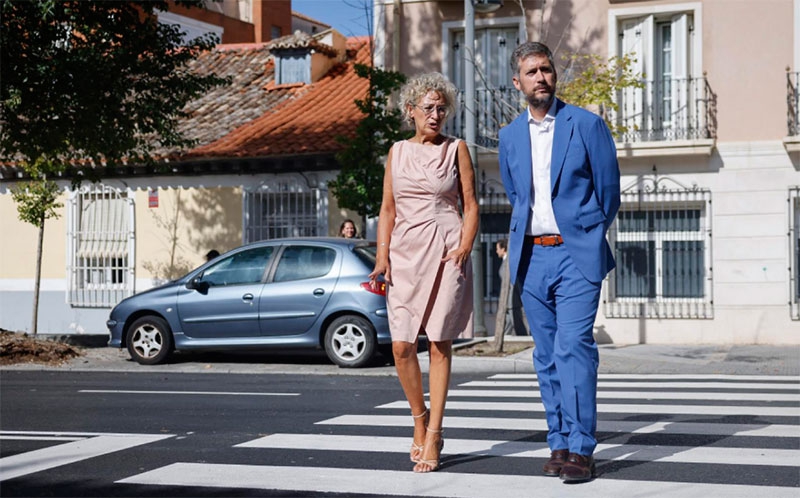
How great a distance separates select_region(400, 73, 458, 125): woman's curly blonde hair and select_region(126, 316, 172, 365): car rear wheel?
9.21 m

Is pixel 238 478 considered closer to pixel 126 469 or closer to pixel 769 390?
pixel 126 469

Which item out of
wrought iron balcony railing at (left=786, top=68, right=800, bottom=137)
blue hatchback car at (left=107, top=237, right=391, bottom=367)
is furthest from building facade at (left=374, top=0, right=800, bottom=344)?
blue hatchback car at (left=107, top=237, right=391, bottom=367)

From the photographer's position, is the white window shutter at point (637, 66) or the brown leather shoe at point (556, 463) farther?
the white window shutter at point (637, 66)

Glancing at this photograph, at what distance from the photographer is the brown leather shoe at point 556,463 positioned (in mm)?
5852

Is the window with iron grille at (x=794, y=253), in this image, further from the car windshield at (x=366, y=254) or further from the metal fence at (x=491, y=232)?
the car windshield at (x=366, y=254)

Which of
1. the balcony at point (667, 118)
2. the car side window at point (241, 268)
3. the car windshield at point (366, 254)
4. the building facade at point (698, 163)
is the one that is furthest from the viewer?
the balcony at point (667, 118)

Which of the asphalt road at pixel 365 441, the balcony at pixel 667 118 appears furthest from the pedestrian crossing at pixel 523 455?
the balcony at pixel 667 118

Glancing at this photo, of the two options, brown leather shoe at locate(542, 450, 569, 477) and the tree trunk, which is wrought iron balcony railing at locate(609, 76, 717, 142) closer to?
the tree trunk

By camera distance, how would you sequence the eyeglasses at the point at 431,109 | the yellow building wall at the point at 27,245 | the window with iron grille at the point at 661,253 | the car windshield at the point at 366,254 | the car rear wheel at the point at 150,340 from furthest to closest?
the yellow building wall at the point at 27,245
the window with iron grille at the point at 661,253
the car rear wheel at the point at 150,340
the car windshield at the point at 366,254
the eyeglasses at the point at 431,109

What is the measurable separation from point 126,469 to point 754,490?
3137 mm

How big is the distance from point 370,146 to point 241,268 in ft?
16.9

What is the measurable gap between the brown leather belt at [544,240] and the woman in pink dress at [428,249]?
12.2 inches

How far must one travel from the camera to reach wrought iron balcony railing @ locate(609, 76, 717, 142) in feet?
61.6

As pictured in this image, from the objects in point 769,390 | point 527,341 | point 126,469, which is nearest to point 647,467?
point 126,469
